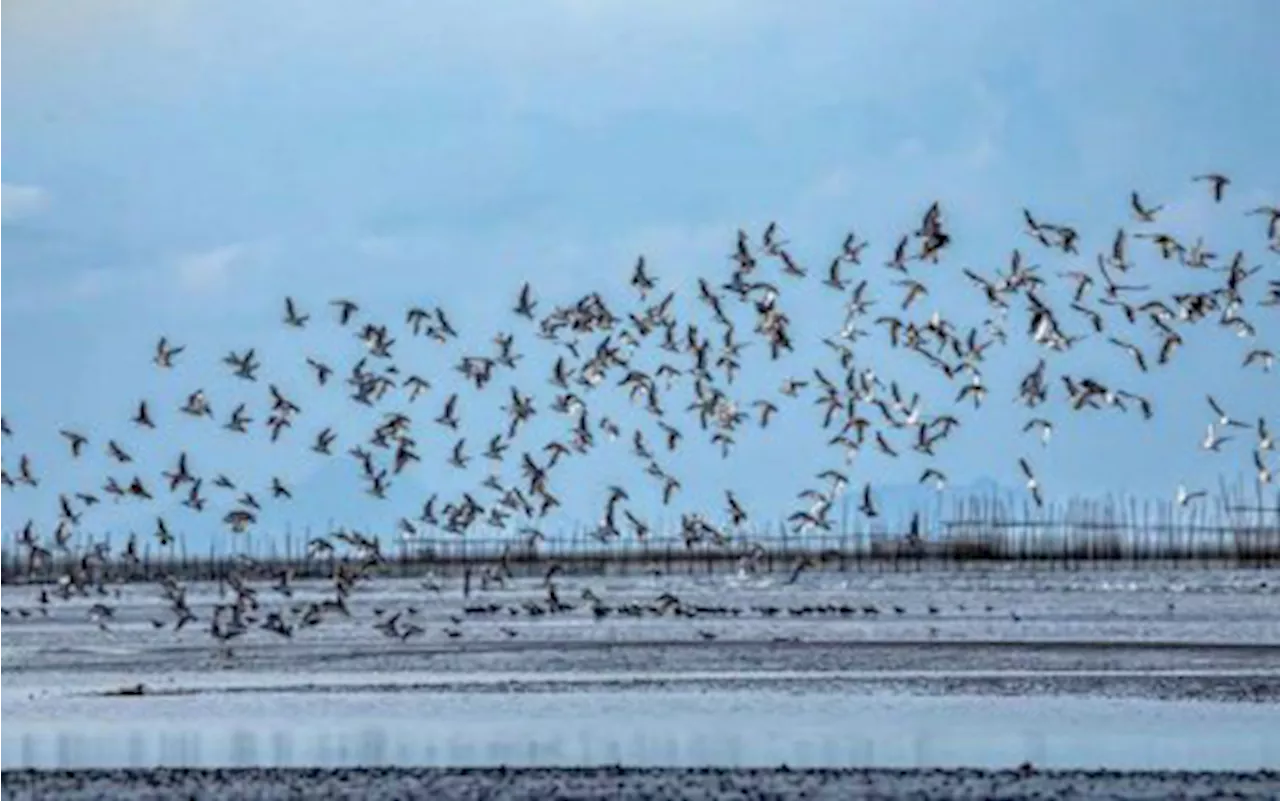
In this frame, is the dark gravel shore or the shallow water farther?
the shallow water

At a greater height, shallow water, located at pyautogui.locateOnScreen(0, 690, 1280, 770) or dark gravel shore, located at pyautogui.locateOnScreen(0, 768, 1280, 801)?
shallow water, located at pyautogui.locateOnScreen(0, 690, 1280, 770)

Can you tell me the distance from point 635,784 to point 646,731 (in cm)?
Answer: 729

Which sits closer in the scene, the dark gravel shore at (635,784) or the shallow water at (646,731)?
the dark gravel shore at (635,784)

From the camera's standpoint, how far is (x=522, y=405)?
5344cm

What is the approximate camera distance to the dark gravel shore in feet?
102

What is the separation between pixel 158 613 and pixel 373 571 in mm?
56233

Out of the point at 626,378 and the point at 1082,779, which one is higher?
the point at 626,378

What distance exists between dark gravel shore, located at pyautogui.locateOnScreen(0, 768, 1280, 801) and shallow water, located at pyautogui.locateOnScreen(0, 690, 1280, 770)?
1.54m

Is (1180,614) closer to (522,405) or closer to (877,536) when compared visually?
(522,405)

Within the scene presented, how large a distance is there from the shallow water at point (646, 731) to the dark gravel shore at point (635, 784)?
154cm

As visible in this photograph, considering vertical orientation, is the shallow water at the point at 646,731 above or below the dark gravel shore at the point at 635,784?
above

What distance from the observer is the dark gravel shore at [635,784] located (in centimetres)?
3114

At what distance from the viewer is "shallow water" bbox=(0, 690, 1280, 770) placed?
3594cm

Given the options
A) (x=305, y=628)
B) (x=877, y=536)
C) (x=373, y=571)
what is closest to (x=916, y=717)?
(x=305, y=628)
